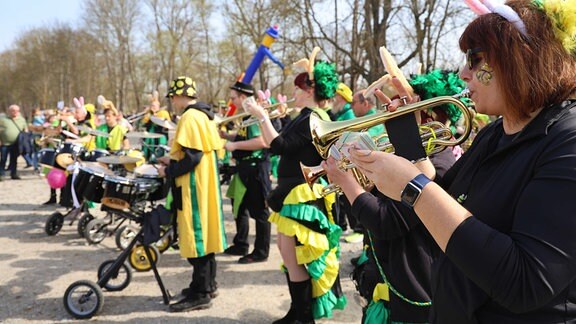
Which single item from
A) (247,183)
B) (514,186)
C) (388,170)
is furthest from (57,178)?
(514,186)

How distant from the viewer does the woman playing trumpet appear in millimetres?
1044

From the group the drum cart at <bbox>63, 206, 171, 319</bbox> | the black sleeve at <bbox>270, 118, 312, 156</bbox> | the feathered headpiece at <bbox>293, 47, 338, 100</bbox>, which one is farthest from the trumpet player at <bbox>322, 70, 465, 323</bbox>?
the drum cart at <bbox>63, 206, 171, 319</bbox>

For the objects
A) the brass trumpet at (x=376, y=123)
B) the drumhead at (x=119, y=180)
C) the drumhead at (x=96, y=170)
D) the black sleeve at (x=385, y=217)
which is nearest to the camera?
the brass trumpet at (x=376, y=123)

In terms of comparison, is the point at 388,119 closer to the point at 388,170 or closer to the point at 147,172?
the point at 388,170

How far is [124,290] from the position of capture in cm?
442

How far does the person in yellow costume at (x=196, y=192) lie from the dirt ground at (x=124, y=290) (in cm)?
34

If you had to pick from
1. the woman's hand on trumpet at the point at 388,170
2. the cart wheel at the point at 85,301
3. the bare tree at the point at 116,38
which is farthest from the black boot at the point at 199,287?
the bare tree at the point at 116,38

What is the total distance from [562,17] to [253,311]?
3.57 m

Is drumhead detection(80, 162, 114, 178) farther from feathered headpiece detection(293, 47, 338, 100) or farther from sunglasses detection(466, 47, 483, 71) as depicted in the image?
sunglasses detection(466, 47, 483, 71)

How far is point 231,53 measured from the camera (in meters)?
28.8

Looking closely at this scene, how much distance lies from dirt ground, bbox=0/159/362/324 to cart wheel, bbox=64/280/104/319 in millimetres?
84

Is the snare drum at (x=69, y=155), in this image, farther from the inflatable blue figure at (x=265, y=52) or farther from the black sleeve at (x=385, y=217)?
the black sleeve at (x=385, y=217)

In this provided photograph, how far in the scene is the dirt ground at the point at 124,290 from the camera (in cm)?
392

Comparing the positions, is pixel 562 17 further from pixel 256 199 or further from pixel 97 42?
pixel 97 42
